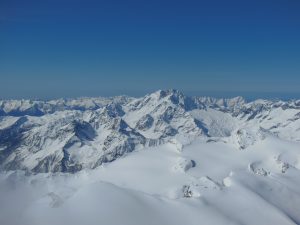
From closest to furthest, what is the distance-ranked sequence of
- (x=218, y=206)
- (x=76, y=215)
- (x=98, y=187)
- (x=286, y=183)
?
Result: (x=76, y=215)
(x=218, y=206)
(x=98, y=187)
(x=286, y=183)

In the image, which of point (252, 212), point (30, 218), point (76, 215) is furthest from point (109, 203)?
point (252, 212)

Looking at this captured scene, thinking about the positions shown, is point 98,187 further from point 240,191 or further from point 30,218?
point 240,191

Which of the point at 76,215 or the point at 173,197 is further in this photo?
the point at 173,197

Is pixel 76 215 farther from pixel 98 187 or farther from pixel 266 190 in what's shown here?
pixel 266 190

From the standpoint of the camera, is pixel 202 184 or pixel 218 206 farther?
pixel 202 184

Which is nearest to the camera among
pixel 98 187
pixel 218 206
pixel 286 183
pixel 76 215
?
pixel 76 215

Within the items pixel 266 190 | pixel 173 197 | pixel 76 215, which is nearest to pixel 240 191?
pixel 266 190

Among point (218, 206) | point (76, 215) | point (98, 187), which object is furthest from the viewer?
point (98, 187)

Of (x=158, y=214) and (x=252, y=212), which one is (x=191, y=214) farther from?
(x=252, y=212)
